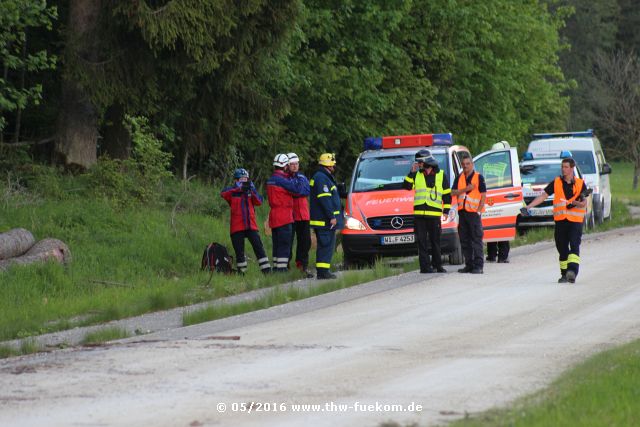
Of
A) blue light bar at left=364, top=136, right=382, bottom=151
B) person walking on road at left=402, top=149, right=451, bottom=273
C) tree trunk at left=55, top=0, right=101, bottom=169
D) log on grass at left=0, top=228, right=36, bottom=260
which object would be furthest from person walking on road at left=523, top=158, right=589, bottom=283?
tree trunk at left=55, top=0, right=101, bottom=169

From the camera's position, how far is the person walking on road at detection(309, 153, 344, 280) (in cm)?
1920

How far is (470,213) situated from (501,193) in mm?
3391

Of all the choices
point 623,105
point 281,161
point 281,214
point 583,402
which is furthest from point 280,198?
point 623,105

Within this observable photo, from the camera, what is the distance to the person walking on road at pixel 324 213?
19.2 m

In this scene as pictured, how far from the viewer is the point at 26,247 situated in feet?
61.9

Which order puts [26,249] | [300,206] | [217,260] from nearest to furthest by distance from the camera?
[26,249] < [217,260] < [300,206]

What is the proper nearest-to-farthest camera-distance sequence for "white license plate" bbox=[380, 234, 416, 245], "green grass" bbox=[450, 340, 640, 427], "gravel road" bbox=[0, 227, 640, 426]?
1. "green grass" bbox=[450, 340, 640, 427]
2. "gravel road" bbox=[0, 227, 640, 426]
3. "white license plate" bbox=[380, 234, 416, 245]

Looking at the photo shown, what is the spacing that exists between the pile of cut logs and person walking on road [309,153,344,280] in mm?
3576

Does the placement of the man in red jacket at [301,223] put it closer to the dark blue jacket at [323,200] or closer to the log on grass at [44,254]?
the dark blue jacket at [323,200]

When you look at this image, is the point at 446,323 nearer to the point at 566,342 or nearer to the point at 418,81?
the point at 566,342

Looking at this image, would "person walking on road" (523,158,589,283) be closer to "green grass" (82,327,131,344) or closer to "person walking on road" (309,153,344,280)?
A: "person walking on road" (309,153,344,280)

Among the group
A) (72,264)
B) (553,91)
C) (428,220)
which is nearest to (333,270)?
(428,220)

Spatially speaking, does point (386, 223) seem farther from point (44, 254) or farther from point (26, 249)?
point (26, 249)

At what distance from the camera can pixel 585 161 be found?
34.1 metres
